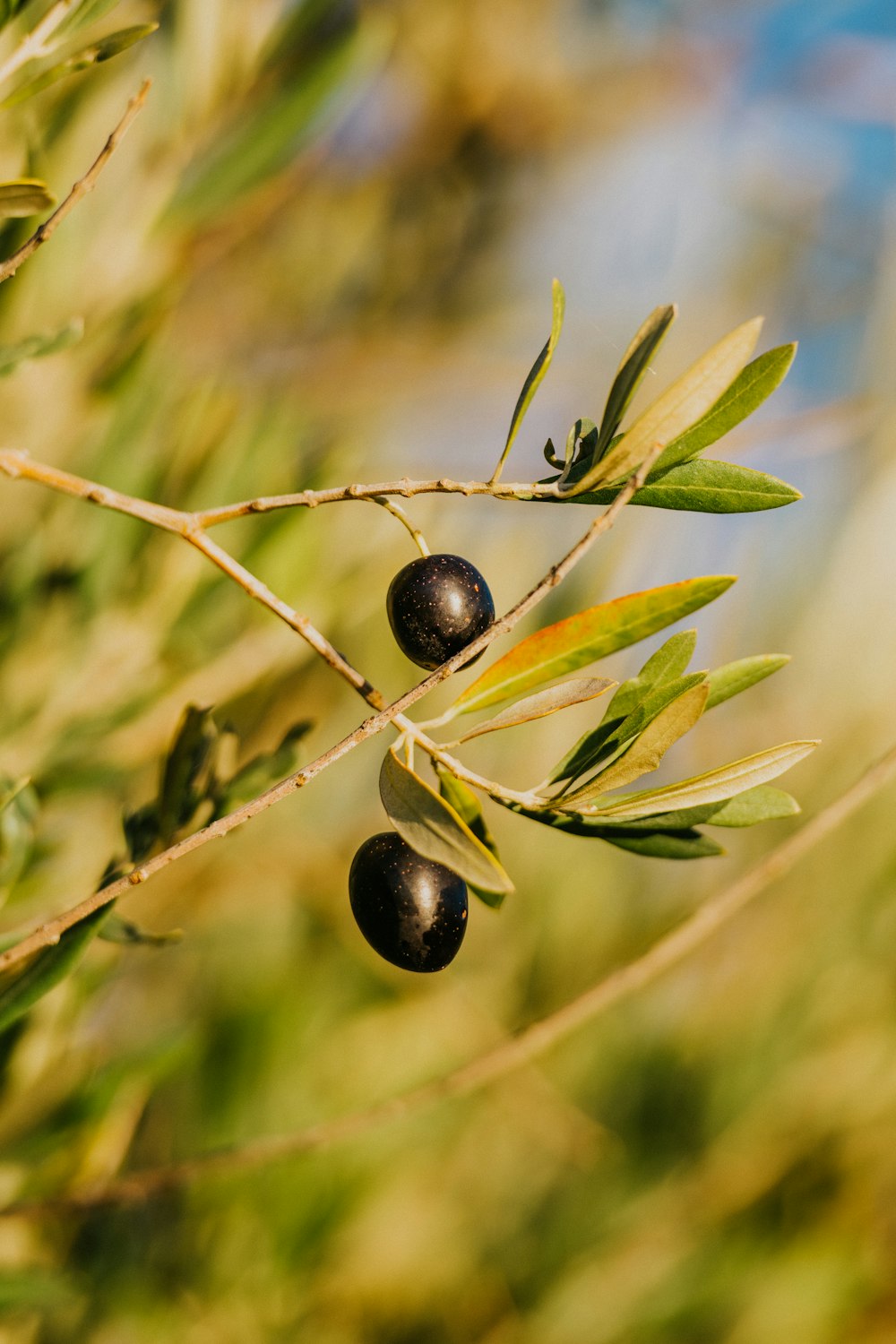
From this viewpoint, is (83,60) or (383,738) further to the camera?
(383,738)

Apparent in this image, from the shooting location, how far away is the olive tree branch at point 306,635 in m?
0.31

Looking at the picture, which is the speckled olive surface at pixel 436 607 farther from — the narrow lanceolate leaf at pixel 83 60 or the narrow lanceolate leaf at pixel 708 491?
the narrow lanceolate leaf at pixel 83 60

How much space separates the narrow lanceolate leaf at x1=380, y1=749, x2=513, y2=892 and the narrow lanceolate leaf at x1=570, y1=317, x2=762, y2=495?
0.13 metres

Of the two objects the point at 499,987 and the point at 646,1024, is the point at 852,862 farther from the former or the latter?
the point at 499,987

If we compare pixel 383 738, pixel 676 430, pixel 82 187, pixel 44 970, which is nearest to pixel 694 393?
pixel 676 430

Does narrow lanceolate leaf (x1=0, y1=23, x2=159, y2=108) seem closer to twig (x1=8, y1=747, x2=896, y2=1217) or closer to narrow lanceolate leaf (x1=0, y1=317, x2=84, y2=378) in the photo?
narrow lanceolate leaf (x1=0, y1=317, x2=84, y2=378)

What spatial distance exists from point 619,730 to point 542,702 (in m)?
0.03

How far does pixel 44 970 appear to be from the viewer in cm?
40

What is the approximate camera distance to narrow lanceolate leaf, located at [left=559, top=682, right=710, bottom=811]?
1.12ft

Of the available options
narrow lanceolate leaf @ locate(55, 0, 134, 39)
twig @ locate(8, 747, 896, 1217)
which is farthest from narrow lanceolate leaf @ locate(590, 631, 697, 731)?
narrow lanceolate leaf @ locate(55, 0, 134, 39)

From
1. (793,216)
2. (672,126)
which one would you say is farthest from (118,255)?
(793,216)

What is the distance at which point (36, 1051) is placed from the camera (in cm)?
64

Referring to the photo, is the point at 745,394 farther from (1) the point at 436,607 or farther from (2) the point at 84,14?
(2) the point at 84,14

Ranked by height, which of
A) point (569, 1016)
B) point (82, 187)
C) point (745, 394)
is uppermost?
point (82, 187)
